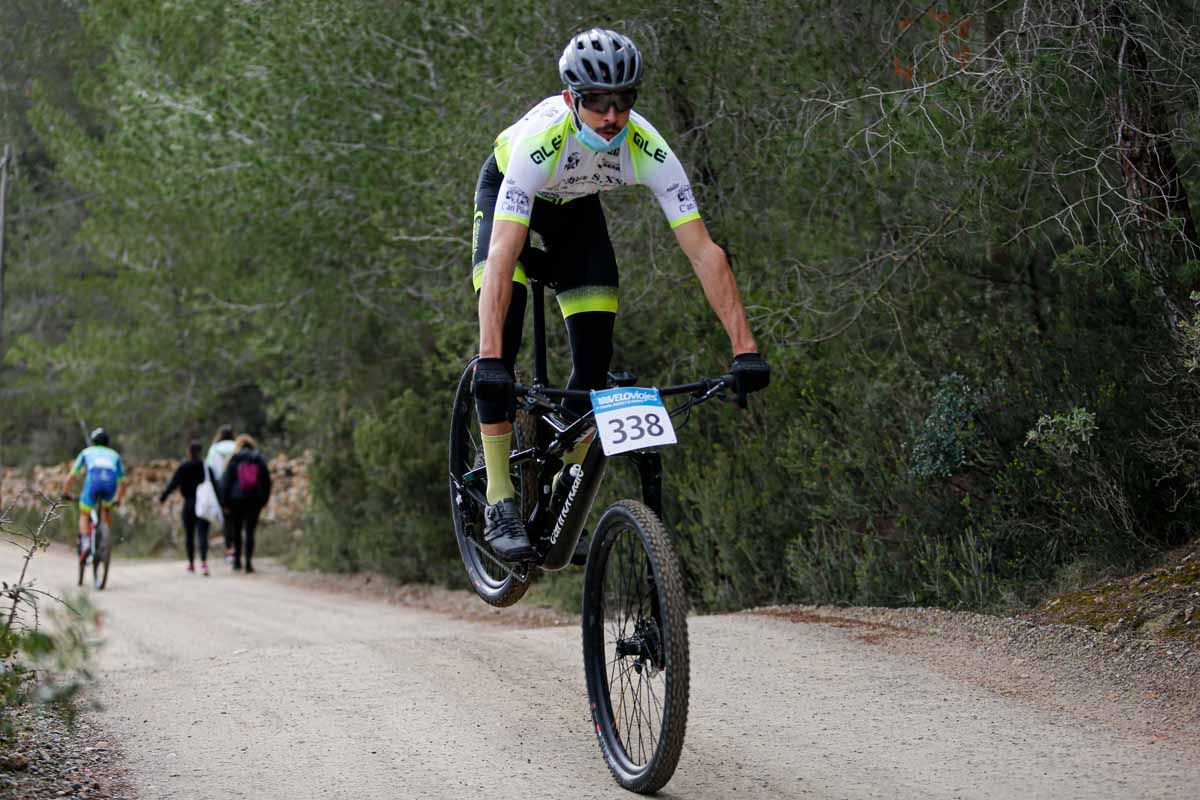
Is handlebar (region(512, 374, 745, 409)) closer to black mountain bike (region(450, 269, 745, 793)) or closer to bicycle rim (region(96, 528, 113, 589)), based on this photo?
black mountain bike (region(450, 269, 745, 793))

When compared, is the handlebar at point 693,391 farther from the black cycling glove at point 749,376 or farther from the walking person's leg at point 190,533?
the walking person's leg at point 190,533

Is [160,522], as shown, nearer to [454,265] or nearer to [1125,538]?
[454,265]

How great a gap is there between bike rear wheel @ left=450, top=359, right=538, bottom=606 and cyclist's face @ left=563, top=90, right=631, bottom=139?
1461 mm

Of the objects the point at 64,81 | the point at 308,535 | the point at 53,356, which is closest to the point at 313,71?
the point at 308,535

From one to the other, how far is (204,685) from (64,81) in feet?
111

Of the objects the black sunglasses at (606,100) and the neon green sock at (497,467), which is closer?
the black sunglasses at (606,100)

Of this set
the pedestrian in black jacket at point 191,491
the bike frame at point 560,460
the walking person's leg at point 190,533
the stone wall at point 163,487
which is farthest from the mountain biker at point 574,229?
the stone wall at point 163,487

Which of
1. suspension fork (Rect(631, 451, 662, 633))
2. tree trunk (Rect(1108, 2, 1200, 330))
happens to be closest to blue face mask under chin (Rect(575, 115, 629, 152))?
suspension fork (Rect(631, 451, 662, 633))

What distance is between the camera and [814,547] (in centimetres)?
1045

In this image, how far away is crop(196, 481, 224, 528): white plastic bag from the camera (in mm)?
20766

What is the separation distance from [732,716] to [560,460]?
1.53 metres

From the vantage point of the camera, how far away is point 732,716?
6484 mm

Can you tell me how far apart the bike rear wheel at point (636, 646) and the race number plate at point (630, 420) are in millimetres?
286

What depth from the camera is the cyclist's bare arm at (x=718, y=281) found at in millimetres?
5387
